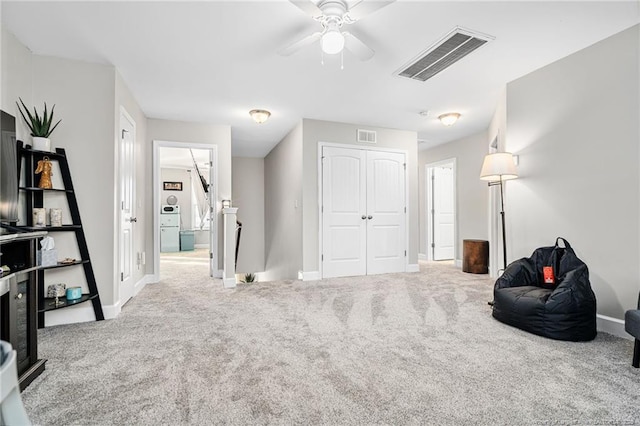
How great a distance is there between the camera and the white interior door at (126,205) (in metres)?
3.48

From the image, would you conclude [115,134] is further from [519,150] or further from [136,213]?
[519,150]

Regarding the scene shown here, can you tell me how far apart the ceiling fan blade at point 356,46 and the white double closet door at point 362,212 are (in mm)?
2573

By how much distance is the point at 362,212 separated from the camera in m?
5.28

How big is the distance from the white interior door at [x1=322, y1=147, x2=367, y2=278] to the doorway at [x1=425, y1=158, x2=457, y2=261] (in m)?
2.34

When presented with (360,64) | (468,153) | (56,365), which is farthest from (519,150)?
(56,365)

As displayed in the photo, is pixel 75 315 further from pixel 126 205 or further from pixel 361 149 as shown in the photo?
pixel 361 149

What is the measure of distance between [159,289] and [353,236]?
2.86 meters

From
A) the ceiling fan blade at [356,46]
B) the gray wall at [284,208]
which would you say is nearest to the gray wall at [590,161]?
the ceiling fan blade at [356,46]

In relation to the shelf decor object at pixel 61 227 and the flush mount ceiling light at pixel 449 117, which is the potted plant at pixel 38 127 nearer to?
the shelf decor object at pixel 61 227

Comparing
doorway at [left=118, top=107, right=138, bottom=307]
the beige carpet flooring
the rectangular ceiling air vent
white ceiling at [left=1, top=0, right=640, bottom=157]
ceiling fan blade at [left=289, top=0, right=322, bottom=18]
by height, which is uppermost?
white ceiling at [left=1, top=0, right=640, bottom=157]

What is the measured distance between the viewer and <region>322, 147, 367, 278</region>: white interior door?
505 cm

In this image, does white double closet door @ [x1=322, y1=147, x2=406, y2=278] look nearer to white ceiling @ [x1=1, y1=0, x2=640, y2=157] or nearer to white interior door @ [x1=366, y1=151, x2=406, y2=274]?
white interior door @ [x1=366, y1=151, x2=406, y2=274]

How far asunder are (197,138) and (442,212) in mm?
5043

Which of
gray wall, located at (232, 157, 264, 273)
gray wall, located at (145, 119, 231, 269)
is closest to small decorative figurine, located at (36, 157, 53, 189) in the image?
→ gray wall, located at (145, 119, 231, 269)
